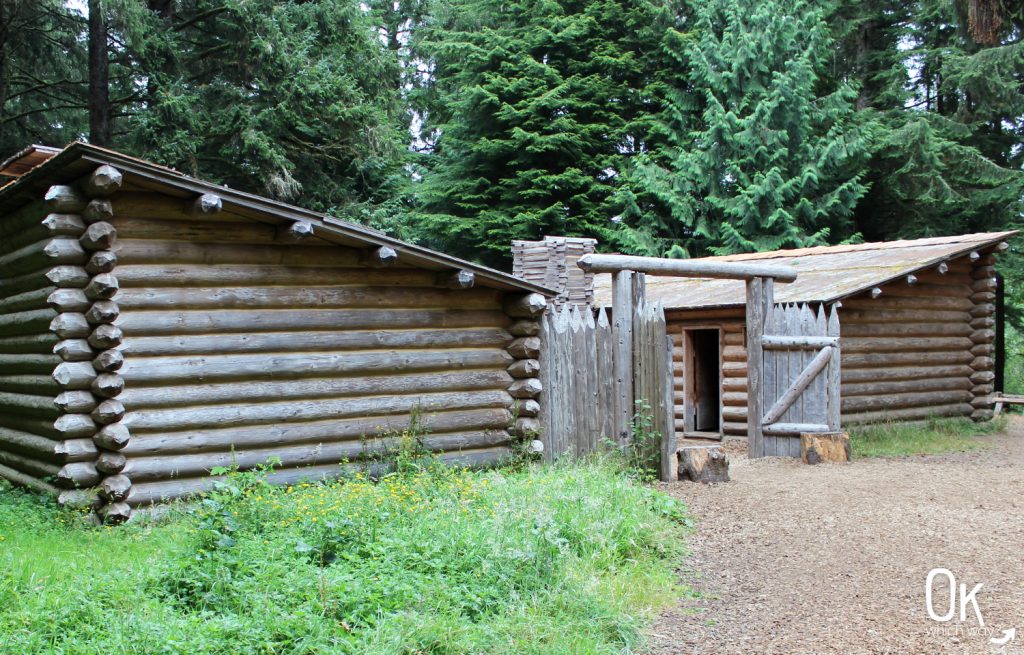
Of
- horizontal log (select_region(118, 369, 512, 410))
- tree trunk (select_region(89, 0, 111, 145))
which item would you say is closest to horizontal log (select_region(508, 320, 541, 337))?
horizontal log (select_region(118, 369, 512, 410))

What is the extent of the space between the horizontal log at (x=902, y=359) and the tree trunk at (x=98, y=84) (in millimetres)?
16306

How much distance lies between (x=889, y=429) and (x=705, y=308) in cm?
387

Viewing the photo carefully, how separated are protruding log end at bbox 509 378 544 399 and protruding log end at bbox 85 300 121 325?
4.74 metres

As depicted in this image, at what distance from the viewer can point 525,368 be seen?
10734 mm

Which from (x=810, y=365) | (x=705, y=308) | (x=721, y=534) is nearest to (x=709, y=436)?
(x=705, y=308)

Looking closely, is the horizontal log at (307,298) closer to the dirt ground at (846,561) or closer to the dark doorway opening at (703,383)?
the dirt ground at (846,561)

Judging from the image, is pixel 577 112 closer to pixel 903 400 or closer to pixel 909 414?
pixel 903 400

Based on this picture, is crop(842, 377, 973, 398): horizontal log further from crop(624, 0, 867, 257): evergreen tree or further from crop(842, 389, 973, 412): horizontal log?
crop(624, 0, 867, 257): evergreen tree

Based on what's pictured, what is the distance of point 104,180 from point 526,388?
532cm

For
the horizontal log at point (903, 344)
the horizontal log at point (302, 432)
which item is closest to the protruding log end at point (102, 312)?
the horizontal log at point (302, 432)

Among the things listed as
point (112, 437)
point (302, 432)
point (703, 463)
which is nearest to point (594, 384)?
point (703, 463)

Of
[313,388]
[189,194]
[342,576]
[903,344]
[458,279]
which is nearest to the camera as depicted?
[342,576]

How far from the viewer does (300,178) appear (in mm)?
23219

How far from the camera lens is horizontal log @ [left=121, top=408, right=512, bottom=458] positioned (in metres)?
8.17
